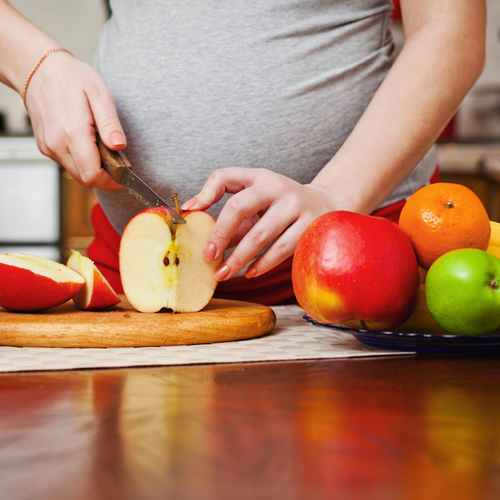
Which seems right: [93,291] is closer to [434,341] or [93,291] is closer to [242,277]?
[242,277]

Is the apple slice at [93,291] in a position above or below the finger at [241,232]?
below

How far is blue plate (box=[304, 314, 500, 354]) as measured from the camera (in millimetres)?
536

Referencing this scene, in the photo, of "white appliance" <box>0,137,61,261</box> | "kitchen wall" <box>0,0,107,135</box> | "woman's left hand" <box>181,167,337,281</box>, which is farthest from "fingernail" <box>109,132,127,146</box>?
"kitchen wall" <box>0,0,107,135</box>

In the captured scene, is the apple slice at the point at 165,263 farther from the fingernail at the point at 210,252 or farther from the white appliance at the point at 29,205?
the white appliance at the point at 29,205

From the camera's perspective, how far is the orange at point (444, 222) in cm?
60

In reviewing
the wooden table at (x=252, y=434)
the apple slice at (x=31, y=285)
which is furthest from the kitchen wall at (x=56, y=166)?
the wooden table at (x=252, y=434)

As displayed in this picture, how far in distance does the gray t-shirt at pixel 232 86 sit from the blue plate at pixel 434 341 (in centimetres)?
41

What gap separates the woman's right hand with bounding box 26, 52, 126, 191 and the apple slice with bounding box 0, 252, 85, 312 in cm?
16

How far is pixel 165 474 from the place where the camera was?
0.91 feet

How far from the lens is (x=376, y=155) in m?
0.79

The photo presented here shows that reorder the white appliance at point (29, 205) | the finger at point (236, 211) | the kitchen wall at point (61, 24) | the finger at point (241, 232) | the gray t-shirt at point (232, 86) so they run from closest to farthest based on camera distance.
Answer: the finger at point (236, 211) → the finger at point (241, 232) → the gray t-shirt at point (232, 86) → the white appliance at point (29, 205) → the kitchen wall at point (61, 24)

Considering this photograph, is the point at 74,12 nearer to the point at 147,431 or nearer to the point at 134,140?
the point at 134,140

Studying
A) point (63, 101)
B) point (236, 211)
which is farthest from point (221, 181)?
point (63, 101)

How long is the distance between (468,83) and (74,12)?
3300 mm
